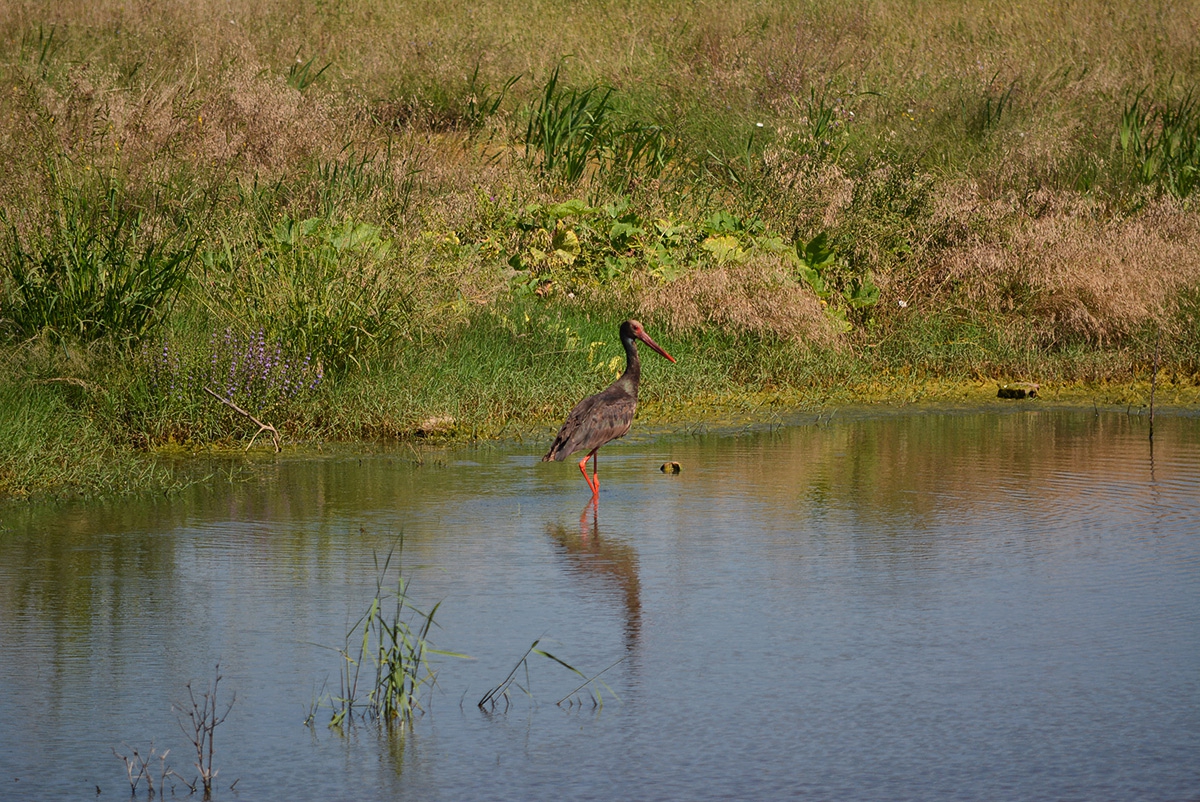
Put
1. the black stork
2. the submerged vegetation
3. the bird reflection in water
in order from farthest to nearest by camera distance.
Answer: the black stork < the bird reflection in water < the submerged vegetation

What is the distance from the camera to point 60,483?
915 cm

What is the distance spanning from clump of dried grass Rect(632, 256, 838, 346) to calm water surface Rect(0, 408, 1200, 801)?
10.8 ft

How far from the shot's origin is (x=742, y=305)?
45.1 feet

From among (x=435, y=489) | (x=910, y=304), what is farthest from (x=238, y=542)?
(x=910, y=304)

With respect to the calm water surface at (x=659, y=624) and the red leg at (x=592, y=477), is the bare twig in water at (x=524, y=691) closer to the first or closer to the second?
the calm water surface at (x=659, y=624)

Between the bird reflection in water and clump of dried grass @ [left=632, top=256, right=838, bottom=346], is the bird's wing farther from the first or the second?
clump of dried grass @ [left=632, top=256, right=838, bottom=346]

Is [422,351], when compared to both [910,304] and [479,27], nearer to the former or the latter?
[910,304]

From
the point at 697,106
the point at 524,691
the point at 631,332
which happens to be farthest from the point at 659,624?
the point at 697,106

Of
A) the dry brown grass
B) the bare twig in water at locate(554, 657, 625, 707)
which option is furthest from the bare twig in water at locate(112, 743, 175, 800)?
the dry brown grass

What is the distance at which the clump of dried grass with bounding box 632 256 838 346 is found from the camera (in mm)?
13734

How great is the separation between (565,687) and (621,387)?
14.9 feet

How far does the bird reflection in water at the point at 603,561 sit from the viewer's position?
683 cm

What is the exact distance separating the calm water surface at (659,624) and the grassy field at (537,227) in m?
1.38

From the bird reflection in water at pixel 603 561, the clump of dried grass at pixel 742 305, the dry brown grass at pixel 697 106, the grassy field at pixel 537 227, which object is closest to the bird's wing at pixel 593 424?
the bird reflection in water at pixel 603 561
